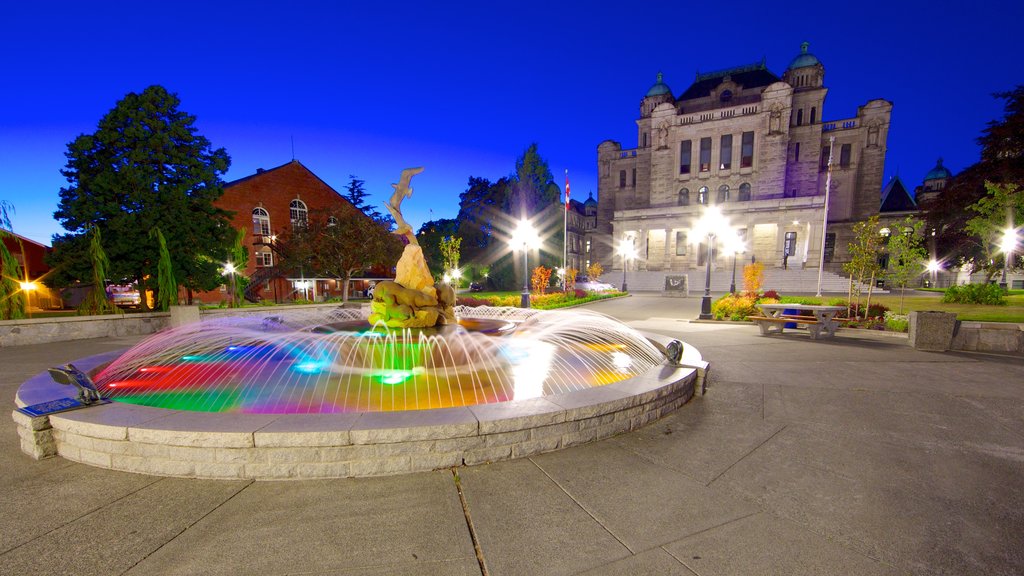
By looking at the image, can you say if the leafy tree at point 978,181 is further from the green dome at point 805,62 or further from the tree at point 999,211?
the green dome at point 805,62

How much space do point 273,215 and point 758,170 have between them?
62541mm

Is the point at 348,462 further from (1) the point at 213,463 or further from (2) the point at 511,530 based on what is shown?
(2) the point at 511,530

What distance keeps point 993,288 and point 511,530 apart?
29.1m

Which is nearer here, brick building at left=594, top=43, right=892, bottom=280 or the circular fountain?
the circular fountain

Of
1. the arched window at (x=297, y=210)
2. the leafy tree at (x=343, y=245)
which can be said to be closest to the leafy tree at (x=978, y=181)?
the leafy tree at (x=343, y=245)

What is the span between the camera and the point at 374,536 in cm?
302

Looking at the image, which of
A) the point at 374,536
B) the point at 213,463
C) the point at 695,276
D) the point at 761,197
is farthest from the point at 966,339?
the point at 761,197

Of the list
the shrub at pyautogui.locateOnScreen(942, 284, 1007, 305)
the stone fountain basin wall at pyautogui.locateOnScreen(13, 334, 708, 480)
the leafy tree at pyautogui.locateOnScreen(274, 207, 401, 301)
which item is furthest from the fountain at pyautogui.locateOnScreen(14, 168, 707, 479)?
the shrub at pyautogui.locateOnScreen(942, 284, 1007, 305)

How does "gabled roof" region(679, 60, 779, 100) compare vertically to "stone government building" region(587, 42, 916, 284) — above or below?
above

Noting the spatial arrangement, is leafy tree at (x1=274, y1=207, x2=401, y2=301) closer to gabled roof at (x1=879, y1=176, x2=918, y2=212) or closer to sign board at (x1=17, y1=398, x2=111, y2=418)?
sign board at (x1=17, y1=398, x2=111, y2=418)

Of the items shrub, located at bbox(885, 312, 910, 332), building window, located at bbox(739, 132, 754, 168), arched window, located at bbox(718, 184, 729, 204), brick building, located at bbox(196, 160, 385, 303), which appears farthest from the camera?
arched window, located at bbox(718, 184, 729, 204)

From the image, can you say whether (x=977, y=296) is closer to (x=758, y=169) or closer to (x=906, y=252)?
(x=906, y=252)

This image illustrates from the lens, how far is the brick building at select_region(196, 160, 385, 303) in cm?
3491

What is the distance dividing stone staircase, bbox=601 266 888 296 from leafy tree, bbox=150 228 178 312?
36788mm
